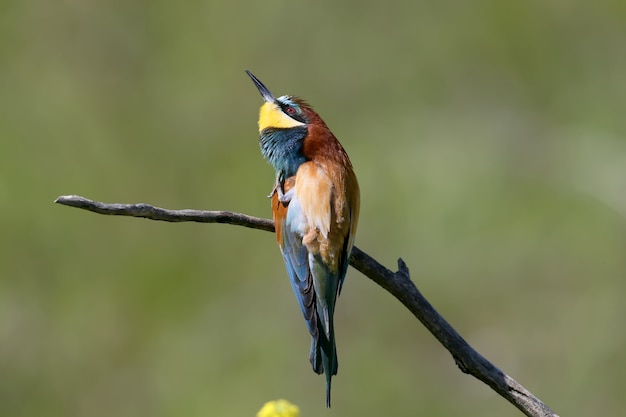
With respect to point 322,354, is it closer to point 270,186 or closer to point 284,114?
point 284,114

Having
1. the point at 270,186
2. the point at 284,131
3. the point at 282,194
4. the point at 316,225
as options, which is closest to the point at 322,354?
the point at 316,225

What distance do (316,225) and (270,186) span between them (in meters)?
2.80

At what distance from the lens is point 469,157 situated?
5.08 meters

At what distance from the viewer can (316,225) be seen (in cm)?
219

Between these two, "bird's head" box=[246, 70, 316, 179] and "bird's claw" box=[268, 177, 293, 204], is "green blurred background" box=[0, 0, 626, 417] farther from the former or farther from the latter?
"bird's claw" box=[268, 177, 293, 204]

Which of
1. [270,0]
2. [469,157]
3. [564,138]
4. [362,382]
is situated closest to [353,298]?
[362,382]

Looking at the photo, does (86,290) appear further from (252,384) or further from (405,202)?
(405,202)

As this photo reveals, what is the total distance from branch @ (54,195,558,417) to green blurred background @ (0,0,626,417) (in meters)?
2.32

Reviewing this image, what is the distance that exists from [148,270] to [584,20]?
2.71m

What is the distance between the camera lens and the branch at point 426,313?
1.76 metres

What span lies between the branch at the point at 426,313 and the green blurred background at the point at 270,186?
2.32m

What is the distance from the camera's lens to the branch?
1.76 m

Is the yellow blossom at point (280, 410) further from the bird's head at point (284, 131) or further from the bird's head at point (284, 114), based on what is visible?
the bird's head at point (284, 114)

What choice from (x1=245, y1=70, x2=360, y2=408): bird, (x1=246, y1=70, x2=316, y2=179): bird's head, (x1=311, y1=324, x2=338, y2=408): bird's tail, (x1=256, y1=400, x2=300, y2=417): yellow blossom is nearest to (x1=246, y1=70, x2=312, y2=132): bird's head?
(x1=246, y1=70, x2=316, y2=179): bird's head
